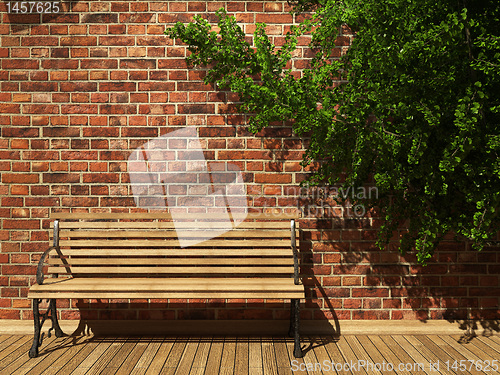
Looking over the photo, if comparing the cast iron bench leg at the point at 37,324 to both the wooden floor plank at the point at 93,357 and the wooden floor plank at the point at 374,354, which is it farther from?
the wooden floor plank at the point at 374,354

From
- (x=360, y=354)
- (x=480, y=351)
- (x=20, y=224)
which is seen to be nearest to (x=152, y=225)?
(x=20, y=224)

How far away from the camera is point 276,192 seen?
336 centimetres

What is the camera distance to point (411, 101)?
7.93 feet

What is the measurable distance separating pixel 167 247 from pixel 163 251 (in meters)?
0.11

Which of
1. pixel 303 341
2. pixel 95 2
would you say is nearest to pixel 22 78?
pixel 95 2

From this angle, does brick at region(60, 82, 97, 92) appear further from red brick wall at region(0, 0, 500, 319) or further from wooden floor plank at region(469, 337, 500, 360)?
wooden floor plank at region(469, 337, 500, 360)

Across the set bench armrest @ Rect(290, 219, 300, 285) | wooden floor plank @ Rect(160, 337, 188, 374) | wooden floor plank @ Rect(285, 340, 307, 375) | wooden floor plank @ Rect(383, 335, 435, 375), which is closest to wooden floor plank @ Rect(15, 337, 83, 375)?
wooden floor plank @ Rect(160, 337, 188, 374)

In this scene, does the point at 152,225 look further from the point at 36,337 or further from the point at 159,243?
the point at 36,337

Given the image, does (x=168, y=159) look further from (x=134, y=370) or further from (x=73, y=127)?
(x=134, y=370)

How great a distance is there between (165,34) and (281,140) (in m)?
1.26

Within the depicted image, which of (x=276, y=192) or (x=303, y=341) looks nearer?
(x=303, y=341)

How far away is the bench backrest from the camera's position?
125 inches

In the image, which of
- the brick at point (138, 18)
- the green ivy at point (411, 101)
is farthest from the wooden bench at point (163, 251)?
the brick at point (138, 18)

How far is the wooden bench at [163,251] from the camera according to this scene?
3.15 m
